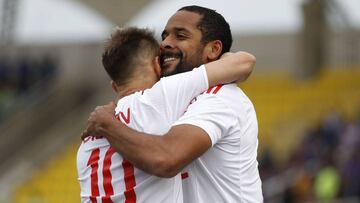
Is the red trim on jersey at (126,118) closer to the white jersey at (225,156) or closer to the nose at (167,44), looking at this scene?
the white jersey at (225,156)

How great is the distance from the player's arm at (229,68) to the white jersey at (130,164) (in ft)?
0.18

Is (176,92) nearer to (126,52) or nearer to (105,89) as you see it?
(126,52)

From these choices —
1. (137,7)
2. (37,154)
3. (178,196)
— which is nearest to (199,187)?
(178,196)

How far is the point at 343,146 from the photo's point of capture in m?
14.1

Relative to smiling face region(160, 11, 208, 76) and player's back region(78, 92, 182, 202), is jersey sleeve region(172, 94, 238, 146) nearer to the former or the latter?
player's back region(78, 92, 182, 202)

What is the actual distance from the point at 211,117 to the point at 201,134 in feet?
0.36

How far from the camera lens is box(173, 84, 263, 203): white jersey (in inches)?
164

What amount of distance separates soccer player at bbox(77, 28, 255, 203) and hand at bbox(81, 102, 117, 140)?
0.03 m

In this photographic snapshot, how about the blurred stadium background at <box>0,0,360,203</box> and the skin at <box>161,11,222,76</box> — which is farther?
the blurred stadium background at <box>0,0,360,203</box>

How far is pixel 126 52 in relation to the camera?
4195 mm

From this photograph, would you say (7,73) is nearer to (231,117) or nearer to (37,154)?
(37,154)

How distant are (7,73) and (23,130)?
1.55m

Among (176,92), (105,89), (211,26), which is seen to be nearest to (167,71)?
(176,92)

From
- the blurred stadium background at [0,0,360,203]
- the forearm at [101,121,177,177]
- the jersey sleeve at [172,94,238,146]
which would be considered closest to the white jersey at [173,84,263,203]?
the jersey sleeve at [172,94,238,146]
